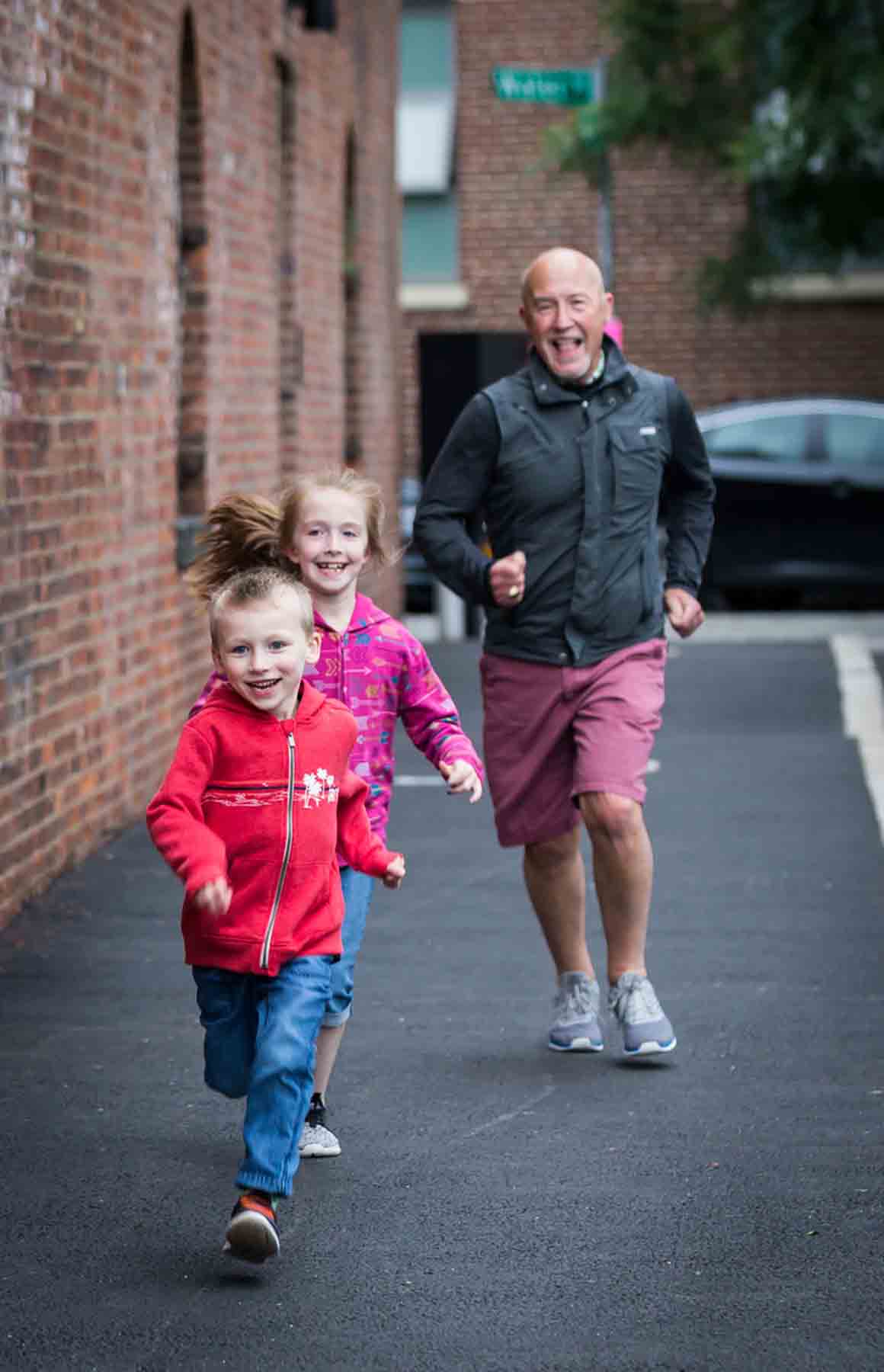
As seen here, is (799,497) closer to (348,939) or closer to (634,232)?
(634,232)

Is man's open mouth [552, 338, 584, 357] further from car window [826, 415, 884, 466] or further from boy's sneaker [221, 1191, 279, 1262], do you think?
car window [826, 415, 884, 466]

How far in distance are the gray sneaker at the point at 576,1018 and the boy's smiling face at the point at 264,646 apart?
1800mm

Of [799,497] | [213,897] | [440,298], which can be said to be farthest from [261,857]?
[440,298]

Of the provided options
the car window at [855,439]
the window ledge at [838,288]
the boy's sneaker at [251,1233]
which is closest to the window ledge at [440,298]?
the window ledge at [838,288]

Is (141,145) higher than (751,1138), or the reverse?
(141,145)

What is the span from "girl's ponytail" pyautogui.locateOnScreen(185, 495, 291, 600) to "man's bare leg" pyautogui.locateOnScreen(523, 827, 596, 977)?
1315mm

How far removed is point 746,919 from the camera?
7.63 metres

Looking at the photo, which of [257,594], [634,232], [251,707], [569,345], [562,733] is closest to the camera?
[257,594]

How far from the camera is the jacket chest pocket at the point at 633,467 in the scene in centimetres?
598

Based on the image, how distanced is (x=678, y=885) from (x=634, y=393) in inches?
99.5

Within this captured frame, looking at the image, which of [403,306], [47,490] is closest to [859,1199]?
[47,490]

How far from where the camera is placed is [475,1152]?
525cm

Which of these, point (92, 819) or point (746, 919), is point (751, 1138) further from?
point (92, 819)

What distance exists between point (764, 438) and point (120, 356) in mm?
10305
